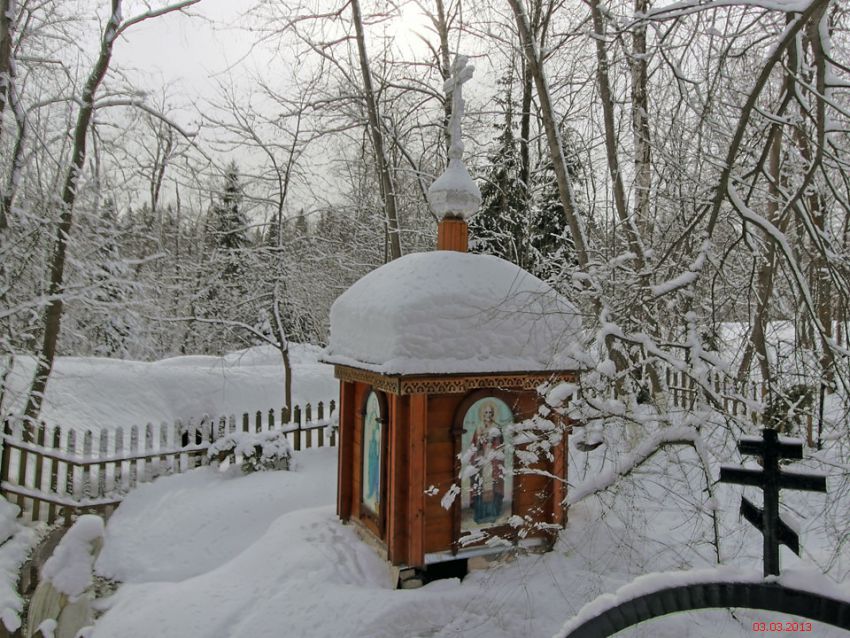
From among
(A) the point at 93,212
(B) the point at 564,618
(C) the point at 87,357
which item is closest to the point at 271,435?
(C) the point at 87,357

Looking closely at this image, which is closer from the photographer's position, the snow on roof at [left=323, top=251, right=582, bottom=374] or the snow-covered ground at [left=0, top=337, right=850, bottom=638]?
the snow-covered ground at [left=0, top=337, right=850, bottom=638]

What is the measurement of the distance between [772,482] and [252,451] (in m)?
8.68

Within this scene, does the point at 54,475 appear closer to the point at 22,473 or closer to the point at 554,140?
the point at 22,473

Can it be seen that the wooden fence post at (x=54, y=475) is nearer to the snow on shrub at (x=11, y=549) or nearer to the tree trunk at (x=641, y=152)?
the snow on shrub at (x=11, y=549)

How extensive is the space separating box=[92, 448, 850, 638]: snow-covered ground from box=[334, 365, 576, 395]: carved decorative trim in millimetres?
1288

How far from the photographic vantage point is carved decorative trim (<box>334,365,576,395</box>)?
4957mm

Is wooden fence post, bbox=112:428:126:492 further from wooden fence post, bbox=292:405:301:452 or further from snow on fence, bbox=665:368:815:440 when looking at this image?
snow on fence, bbox=665:368:815:440

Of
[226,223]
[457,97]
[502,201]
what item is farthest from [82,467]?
[226,223]

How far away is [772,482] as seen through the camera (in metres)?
2.17

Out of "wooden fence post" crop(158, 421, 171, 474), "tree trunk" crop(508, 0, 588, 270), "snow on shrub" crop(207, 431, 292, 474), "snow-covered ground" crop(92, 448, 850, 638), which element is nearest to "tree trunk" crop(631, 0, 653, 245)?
"tree trunk" crop(508, 0, 588, 270)

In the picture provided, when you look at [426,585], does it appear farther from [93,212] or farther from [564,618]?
[93,212]

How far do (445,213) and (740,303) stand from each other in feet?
10.9

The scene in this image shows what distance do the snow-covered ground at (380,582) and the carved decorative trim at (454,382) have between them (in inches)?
50.7

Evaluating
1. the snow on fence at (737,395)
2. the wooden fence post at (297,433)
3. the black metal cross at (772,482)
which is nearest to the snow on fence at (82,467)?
the wooden fence post at (297,433)
